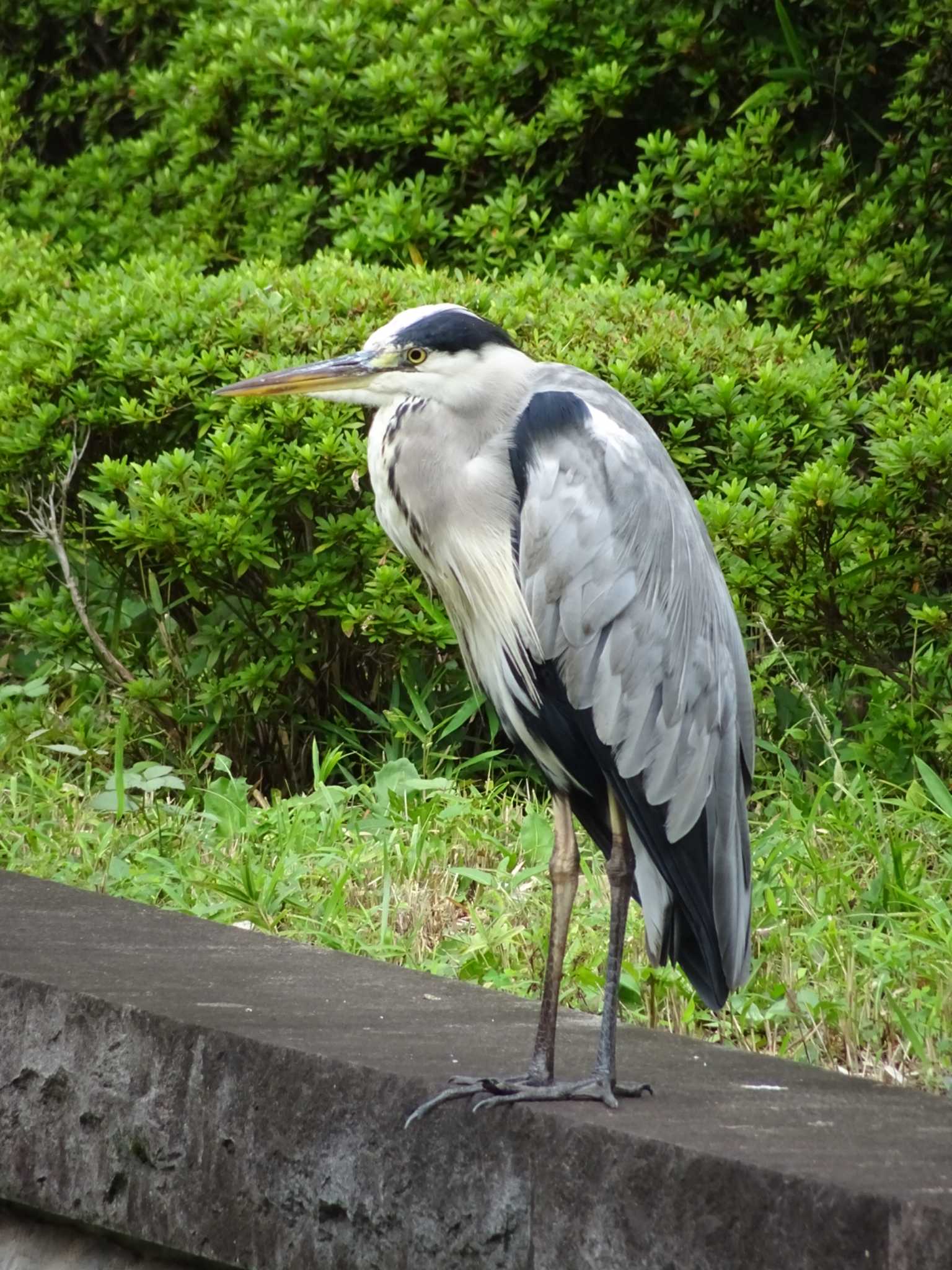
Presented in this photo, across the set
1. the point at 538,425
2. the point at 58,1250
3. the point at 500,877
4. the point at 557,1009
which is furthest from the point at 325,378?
the point at 500,877

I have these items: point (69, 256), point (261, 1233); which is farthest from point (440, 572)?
point (69, 256)

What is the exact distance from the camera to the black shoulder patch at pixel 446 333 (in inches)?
113

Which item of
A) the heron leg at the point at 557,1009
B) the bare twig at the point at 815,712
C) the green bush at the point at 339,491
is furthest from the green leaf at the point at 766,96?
the heron leg at the point at 557,1009

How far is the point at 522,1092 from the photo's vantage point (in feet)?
8.36

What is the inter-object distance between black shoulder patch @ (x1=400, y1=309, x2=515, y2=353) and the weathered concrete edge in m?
1.13

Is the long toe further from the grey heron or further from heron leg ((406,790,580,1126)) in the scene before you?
the grey heron

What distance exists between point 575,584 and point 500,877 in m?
1.54

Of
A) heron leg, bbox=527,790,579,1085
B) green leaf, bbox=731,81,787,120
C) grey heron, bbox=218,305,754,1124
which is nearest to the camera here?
heron leg, bbox=527,790,579,1085

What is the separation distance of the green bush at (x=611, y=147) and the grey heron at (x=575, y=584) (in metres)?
2.79

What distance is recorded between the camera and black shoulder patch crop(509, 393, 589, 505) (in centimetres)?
284

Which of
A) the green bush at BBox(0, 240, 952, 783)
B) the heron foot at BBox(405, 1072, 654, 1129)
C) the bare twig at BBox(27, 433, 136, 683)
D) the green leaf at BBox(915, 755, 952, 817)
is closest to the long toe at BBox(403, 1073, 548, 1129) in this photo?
the heron foot at BBox(405, 1072, 654, 1129)

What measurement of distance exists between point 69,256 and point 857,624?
11.1 feet

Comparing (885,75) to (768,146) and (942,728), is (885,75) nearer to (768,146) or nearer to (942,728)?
(768,146)

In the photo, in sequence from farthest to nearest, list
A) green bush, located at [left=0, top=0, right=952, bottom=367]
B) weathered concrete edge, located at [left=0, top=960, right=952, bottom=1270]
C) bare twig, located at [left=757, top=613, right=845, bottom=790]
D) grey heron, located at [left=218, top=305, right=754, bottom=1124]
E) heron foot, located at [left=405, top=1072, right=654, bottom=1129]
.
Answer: green bush, located at [left=0, top=0, right=952, bottom=367]
bare twig, located at [left=757, top=613, right=845, bottom=790]
grey heron, located at [left=218, top=305, right=754, bottom=1124]
heron foot, located at [left=405, top=1072, right=654, bottom=1129]
weathered concrete edge, located at [left=0, top=960, right=952, bottom=1270]
